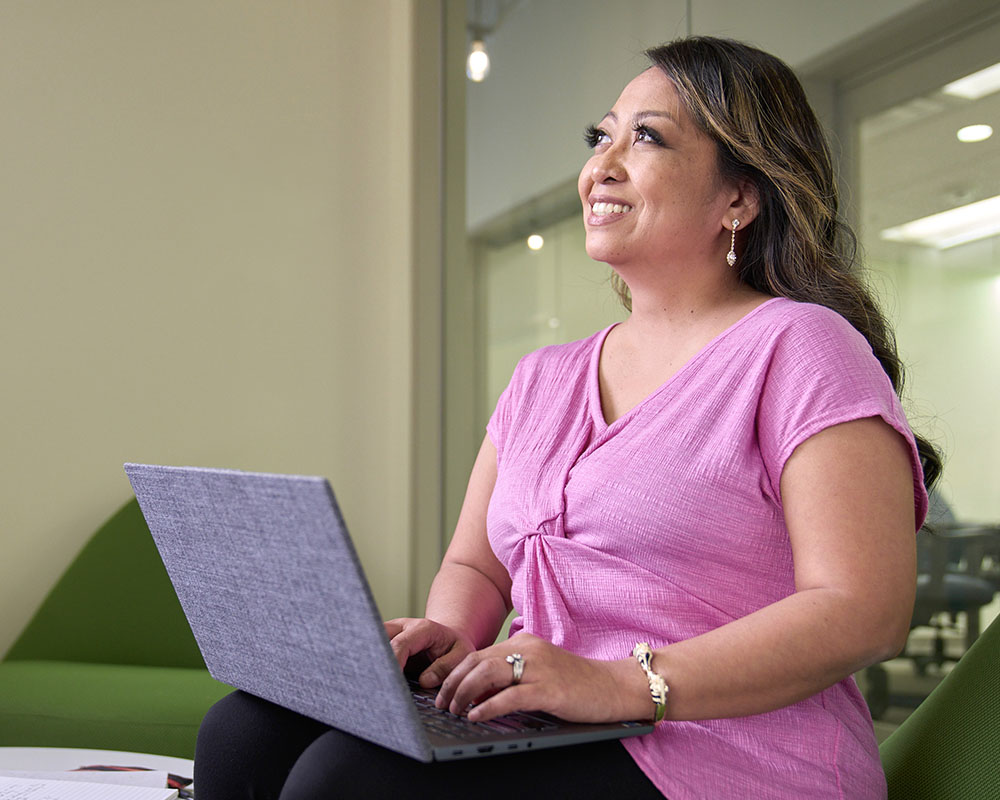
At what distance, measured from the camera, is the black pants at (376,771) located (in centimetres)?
76

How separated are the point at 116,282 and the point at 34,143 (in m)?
0.41

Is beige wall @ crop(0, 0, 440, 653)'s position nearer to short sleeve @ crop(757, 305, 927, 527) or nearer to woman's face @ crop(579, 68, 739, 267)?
woman's face @ crop(579, 68, 739, 267)

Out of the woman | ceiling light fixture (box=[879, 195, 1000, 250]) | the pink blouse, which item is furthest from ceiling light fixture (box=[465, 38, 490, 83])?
the pink blouse

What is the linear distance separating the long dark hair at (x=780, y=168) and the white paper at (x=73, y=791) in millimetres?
946

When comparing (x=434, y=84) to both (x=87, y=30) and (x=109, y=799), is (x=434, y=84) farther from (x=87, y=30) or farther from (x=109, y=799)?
(x=109, y=799)

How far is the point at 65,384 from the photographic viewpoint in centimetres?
263

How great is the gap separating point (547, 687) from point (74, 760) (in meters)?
1.00

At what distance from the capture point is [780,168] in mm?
1190

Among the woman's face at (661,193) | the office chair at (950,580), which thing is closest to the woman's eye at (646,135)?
the woman's face at (661,193)

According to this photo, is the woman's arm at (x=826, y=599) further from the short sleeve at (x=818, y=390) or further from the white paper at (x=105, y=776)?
the white paper at (x=105, y=776)

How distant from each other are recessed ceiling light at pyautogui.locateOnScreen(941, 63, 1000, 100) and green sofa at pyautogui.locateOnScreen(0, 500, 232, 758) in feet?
5.55

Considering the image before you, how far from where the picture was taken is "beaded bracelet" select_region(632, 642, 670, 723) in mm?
825

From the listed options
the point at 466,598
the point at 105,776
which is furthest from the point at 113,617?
the point at 466,598

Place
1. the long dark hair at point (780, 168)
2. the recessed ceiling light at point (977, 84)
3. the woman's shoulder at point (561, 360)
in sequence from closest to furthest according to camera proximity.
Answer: the long dark hair at point (780, 168) < the woman's shoulder at point (561, 360) < the recessed ceiling light at point (977, 84)
